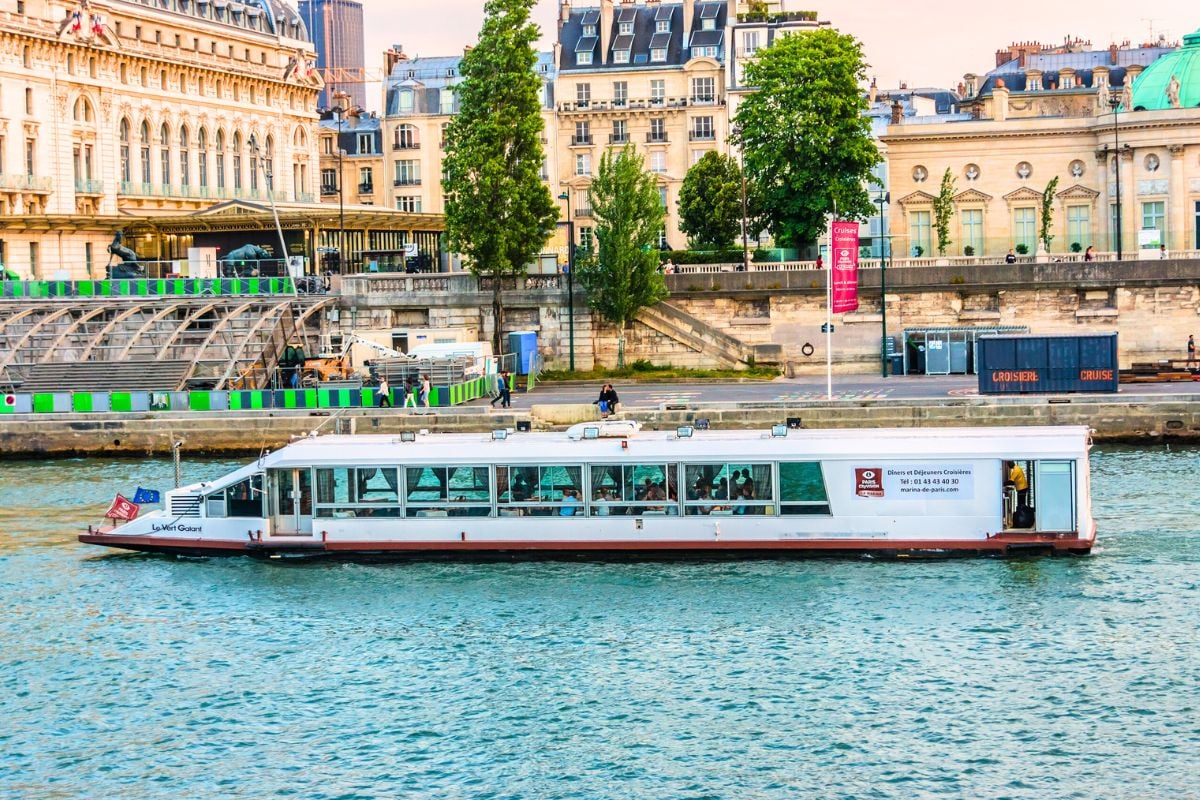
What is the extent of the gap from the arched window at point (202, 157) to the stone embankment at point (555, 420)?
47.1m

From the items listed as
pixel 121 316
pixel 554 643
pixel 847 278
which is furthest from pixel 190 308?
pixel 554 643

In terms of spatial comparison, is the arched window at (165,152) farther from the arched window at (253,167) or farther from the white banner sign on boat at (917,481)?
the white banner sign on boat at (917,481)

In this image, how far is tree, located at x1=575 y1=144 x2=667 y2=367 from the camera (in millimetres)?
78000

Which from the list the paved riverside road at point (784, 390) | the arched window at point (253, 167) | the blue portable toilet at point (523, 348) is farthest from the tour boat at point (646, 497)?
the arched window at point (253, 167)

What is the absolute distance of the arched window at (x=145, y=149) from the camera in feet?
350

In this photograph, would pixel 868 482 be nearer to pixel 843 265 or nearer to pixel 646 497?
pixel 646 497

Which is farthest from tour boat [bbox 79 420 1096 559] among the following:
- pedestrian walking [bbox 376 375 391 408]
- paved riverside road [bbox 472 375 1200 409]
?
paved riverside road [bbox 472 375 1200 409]

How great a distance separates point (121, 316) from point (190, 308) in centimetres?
366

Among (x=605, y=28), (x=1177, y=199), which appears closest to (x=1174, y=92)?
(x=1177, y=199)

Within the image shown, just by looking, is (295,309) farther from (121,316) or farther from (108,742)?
(108,742)

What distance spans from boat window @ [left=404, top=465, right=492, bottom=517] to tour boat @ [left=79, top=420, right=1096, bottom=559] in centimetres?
3

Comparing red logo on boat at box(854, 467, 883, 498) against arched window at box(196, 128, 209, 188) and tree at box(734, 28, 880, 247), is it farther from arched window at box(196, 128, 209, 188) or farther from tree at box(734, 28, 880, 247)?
arched window at box(196, 128, 209, 188)

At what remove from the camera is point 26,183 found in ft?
319

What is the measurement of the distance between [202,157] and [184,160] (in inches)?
67.1
